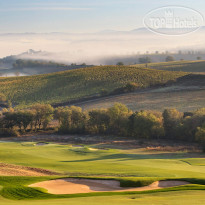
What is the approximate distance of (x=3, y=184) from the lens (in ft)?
81.3

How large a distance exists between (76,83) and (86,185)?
11876 centimetres

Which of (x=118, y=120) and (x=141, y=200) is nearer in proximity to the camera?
(x=141, y=200)

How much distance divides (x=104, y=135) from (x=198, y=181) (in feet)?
143

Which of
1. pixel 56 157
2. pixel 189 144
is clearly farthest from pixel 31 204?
pixel 189 144

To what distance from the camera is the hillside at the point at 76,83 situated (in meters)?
129

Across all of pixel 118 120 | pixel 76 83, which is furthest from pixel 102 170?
pixel 76 83

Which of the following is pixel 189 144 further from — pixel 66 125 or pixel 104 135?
pixel 66 125

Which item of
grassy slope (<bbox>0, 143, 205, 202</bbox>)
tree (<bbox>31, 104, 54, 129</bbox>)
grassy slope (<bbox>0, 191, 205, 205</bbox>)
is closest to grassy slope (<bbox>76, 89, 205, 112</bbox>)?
tree (<bbox>31, 104, 54, 129</bbox>)

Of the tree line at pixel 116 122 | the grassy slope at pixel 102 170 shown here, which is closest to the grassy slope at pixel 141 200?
the grassy slope at pixel 102 170

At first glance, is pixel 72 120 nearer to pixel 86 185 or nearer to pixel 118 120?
pixel 118 120

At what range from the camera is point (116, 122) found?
227ft

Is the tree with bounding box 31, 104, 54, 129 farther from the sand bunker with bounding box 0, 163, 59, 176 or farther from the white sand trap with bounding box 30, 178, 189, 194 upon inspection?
the white sand trap with bounding box 30, 178, 189, 194

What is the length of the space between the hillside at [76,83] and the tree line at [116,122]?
44180mm

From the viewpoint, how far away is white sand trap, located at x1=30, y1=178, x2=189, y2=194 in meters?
25.1
